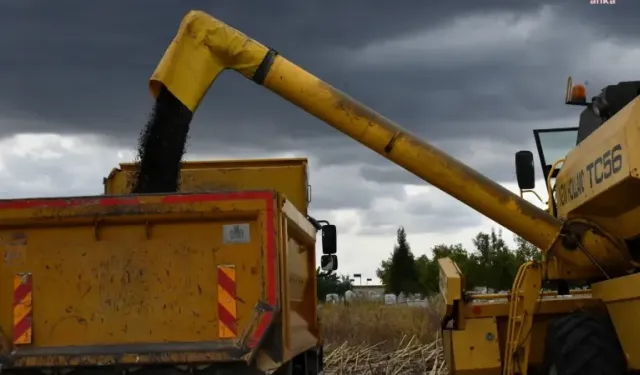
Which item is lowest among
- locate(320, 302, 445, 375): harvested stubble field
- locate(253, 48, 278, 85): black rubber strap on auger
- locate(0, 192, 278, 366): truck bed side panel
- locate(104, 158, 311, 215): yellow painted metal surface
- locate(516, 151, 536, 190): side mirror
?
locate(320, 302, 445, 375): harvested stubble field

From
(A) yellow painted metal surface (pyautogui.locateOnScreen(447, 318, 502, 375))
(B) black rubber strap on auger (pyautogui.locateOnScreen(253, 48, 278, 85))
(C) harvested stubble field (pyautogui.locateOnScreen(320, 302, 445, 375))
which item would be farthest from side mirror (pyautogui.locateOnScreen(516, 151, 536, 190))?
(C) harvested stubble field (pyautogui.locateOnScreen(320, 302, 445, 375))

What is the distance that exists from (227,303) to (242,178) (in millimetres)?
4424

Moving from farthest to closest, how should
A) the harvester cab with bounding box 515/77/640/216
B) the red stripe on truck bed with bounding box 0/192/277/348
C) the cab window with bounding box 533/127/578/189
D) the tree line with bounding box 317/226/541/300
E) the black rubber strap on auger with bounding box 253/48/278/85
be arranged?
the tree line with bounding box 317/226/541/300
the cab window with bounding box 533/127/578/189
the black rubber strap on auger with bounding box 253/48/278/85
the harvester cab with bounding box 515/77/640/216
the red stripe on truck bed with bounding box 0/192/277/348

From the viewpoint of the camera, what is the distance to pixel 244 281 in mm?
6492

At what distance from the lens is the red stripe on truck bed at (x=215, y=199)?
20.9 ft

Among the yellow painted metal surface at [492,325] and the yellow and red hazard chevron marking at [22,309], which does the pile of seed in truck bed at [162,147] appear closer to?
the yellow and red hazard chevron marking at [22,309]

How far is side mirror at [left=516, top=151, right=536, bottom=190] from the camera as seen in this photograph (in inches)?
334

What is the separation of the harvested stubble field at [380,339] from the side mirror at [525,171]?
6.22 m

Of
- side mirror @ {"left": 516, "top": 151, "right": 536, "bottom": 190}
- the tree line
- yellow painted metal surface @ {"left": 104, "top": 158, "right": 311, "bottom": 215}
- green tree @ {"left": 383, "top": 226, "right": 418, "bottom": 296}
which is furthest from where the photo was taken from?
green tree @ {"left": 383, "top": 226, "right": 418, "bottom": 296}

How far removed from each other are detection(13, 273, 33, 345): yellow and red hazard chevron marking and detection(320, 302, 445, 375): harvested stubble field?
8716 millimetres

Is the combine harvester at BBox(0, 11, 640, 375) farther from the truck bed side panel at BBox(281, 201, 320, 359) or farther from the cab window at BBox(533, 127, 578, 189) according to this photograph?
the cab window at BBox(533, 127, 578, 189)

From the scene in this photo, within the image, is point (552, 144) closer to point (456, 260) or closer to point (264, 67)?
point (264, 67)

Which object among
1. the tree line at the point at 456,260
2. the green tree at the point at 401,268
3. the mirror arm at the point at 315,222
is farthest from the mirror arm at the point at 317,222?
the green tree at the point at 401,268

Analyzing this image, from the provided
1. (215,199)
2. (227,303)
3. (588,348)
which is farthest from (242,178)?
(588,348)
